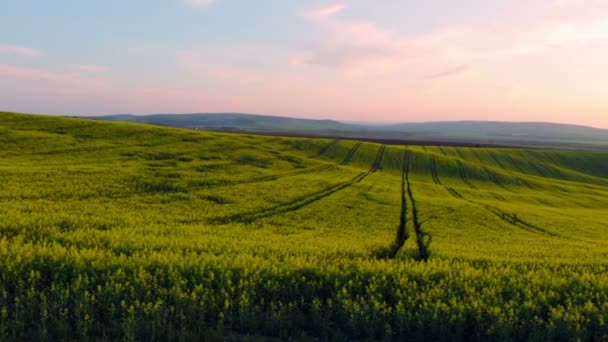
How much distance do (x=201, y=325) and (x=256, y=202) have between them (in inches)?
942

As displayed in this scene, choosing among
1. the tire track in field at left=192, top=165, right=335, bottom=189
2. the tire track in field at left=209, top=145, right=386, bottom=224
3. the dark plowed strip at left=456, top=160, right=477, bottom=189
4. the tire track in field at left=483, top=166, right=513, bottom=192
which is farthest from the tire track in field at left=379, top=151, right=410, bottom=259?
the tire track in field at left=483, top=166, right=513, bottom=192

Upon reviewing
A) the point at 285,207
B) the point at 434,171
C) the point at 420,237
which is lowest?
the point at 420,237

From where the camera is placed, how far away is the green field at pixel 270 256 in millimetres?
9094

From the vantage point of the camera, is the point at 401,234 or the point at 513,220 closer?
the point at 401,234

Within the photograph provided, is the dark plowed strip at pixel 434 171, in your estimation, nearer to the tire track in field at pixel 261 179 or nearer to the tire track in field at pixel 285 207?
the tire track in field at pixel 261 179

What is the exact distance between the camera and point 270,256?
14.0m

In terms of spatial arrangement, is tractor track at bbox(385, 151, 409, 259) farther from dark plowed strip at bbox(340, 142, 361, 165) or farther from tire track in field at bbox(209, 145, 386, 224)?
dark plowed strip at bbox(340, 142, 361, 165)

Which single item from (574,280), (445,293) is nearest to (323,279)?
(445,293)

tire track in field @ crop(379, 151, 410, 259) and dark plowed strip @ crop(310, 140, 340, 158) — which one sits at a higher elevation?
dark plowed strip @ crop(310, 140, 340, 158)

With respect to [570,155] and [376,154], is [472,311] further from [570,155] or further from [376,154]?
[570,155]

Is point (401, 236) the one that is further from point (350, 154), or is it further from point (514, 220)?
point (350, 154)

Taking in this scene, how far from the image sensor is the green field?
9.09m

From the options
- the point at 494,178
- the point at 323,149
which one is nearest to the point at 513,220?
the point at 494,178

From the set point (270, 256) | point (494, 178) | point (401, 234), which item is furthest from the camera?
point (494, 178)
